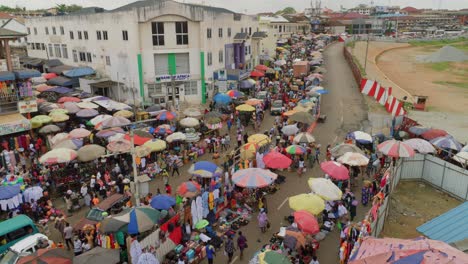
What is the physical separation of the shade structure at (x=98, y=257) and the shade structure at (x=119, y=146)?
871 centimetres

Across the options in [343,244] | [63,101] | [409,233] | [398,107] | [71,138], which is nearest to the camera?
[343,244]

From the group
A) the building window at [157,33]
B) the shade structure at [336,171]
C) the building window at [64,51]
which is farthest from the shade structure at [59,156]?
the building window at [64,51]

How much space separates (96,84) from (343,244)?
92.5 ft

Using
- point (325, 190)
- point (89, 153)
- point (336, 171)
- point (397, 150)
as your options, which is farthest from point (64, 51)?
point (397, 150)

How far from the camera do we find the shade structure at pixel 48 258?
10289mm

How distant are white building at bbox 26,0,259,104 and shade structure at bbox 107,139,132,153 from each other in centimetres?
1427

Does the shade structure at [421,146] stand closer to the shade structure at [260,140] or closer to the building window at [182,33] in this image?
the shade structure at [260,140]

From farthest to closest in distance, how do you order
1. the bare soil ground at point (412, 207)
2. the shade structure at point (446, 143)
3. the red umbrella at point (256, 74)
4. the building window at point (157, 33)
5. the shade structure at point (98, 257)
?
1. the red umbrella at point (256, 74)
2. the building window at point (157, 33)
3. the shade structure at point (446, 143)
4. the bare soil ground at point (412, 207)
5. the shade structure at point (98, 257)

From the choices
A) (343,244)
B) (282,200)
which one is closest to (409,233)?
(343,244)

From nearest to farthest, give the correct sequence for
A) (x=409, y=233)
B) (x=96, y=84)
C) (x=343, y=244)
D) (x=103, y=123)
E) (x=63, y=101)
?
1. (x=343, y=244)
2. (x=409, y=233)
3. (x=103, y=123)
4. (x=63, y=101)
5. (x=96, y=84)

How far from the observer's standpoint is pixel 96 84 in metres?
33.7

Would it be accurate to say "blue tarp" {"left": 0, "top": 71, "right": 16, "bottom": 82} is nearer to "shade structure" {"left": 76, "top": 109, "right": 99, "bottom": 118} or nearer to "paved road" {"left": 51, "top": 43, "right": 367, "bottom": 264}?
"shade structure" {"left": 76, "top": 109, "right": 99, "bottom": 118}

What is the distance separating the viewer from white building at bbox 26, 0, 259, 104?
1267 inches

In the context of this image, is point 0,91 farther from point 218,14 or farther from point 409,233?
point 409,233
